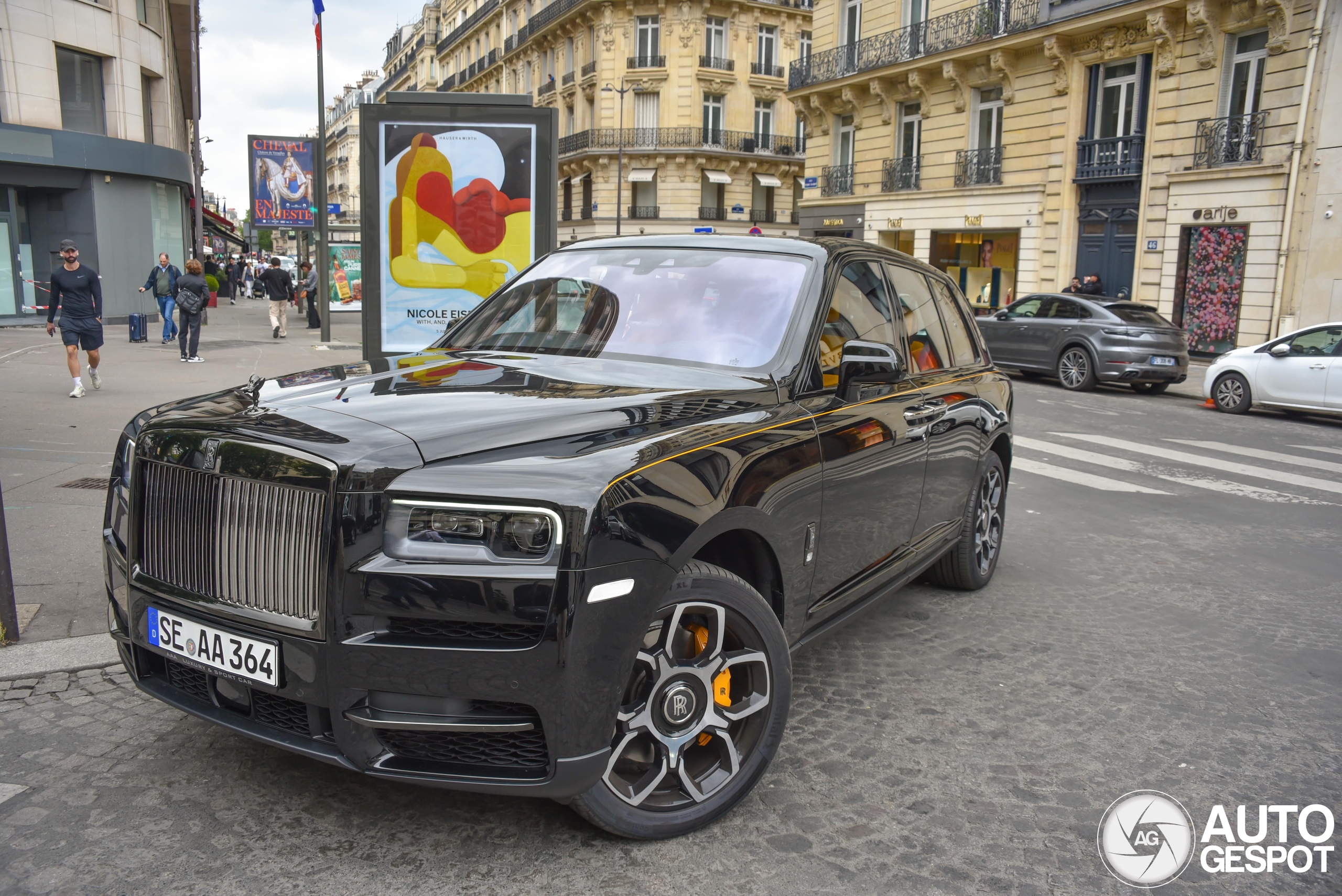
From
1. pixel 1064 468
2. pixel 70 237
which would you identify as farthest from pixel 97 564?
pixel 70 237

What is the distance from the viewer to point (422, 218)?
10.7 metres

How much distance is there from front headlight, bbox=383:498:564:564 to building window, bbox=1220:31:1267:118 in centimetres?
2526

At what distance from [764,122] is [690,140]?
187 inches

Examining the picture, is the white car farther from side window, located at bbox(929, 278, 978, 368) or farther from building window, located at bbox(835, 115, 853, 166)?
building window, located at bbox(835, 115, 853, 166)

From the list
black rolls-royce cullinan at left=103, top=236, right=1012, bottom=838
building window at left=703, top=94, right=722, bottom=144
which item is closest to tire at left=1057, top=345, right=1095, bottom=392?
black rolls-royce cullinan at left=103, top=236, right=1012, bottom=838

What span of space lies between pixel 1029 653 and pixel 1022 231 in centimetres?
2608

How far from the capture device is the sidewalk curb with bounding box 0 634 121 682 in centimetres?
410

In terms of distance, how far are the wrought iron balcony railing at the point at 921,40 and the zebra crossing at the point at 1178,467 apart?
1978cm

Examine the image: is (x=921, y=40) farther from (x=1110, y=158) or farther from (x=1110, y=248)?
(x=1110, y=248)

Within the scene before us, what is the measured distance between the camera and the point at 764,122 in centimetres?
5781

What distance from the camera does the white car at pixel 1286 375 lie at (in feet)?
45.6

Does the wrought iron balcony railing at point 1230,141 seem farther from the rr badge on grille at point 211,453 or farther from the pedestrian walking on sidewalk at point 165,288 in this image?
the rr badge on grille at point 211,453

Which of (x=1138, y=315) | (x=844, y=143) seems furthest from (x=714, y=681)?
(x=844, y=143)

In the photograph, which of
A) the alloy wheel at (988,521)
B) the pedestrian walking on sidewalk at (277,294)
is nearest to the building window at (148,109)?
the pedestrian walking on sidewalk at (277,294)
